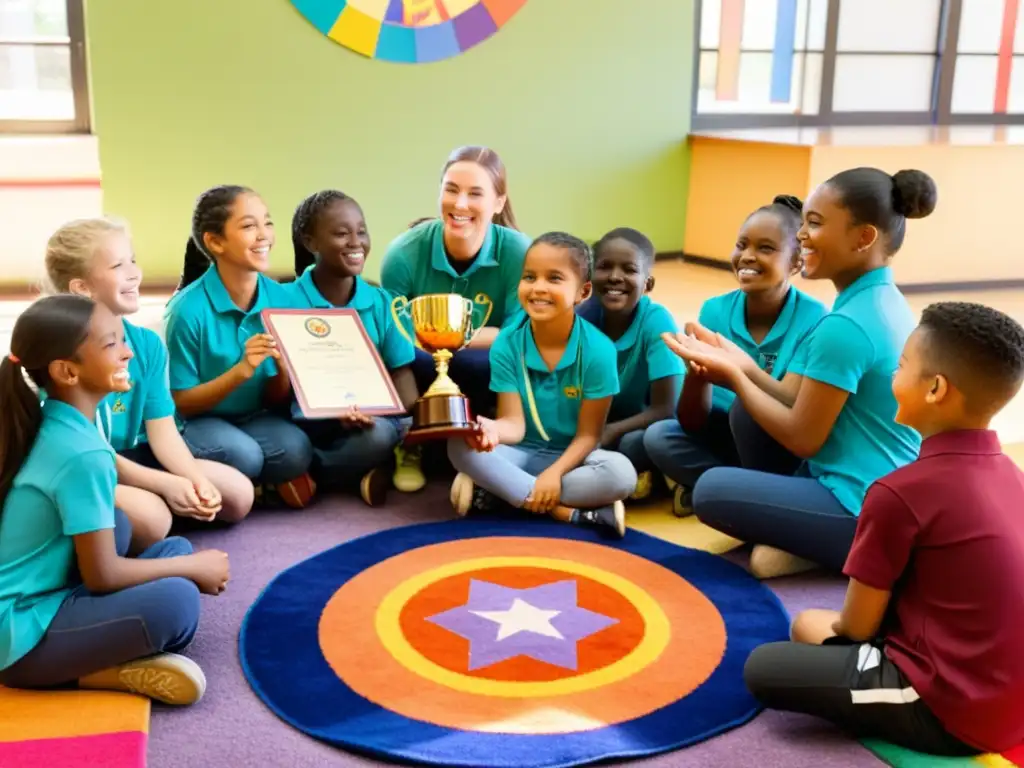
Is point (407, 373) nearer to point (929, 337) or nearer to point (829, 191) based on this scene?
point (829, 191)

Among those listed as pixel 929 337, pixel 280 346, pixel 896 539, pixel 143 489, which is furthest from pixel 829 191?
pixel 143 489

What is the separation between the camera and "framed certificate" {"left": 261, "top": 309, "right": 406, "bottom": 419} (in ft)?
8.52

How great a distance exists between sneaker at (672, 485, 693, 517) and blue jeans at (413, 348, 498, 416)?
595mm

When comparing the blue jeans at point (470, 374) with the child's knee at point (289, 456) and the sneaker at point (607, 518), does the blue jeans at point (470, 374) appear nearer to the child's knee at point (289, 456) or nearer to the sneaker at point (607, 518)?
the child's knee at point (289, 456)

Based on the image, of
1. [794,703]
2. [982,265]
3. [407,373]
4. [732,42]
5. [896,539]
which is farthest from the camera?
[732,42]

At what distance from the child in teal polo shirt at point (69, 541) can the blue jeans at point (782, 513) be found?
44.3 inches

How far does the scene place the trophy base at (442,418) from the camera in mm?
2494

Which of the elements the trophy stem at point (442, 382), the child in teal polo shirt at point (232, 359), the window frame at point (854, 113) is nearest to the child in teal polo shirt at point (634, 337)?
the trophy stem at point (442, 382)

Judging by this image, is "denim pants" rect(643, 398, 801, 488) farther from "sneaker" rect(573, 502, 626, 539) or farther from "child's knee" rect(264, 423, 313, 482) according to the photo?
"child's knee" rect(264, 423, 313, 482)

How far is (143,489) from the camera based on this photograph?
2297 mm

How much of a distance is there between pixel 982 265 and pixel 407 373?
3730mm

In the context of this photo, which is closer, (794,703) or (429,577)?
(794,703)

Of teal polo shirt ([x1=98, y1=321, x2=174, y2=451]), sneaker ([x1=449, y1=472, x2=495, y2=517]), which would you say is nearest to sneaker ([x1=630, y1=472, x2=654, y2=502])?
sneaker ([x1=449, y1=472, x2=495, y2=517])

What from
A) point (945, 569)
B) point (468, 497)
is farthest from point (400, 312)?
point (945, 569)
